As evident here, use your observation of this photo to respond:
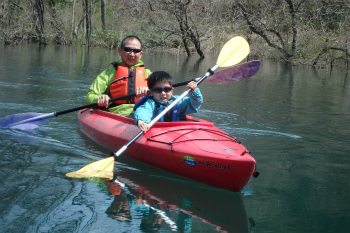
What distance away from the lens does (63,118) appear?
234 inches

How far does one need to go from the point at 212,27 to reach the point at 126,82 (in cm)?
1382

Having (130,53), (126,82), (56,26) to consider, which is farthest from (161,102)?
(56,26)

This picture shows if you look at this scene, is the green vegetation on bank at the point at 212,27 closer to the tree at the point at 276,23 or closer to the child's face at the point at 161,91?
the tree at the point at 276,23

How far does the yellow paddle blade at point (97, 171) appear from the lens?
3.60 m

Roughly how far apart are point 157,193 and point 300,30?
14.3 meters

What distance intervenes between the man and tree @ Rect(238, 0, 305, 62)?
1164 cm

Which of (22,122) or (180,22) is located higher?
(180,22)

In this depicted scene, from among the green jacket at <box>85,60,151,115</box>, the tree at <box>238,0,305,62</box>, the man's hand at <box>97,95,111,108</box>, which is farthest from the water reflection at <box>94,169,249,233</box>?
the tree at <box>238,0,305,62</box>

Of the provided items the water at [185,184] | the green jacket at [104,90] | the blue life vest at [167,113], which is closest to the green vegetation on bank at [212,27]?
the water at [185,184]

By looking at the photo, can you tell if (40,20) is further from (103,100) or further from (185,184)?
(185,184)

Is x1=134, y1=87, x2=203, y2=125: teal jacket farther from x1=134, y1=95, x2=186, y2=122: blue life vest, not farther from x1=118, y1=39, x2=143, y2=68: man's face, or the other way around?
x1=118, y1=39, x2=143, y2=68: man's face

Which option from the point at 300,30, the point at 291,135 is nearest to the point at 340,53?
the point at 300,30

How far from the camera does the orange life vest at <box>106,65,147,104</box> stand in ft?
16.3

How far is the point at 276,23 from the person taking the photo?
1672 cm
